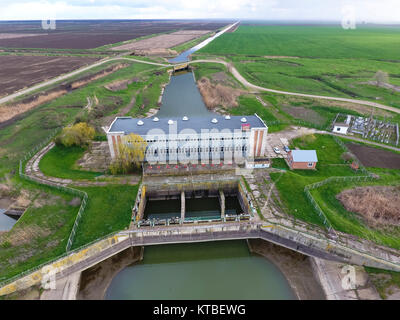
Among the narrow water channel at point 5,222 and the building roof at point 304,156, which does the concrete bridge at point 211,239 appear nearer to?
→ the narrow water channel at point 5,222

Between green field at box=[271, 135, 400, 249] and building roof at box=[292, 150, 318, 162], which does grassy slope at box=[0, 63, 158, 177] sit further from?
building roof at box=[292, 150, 318, 162]

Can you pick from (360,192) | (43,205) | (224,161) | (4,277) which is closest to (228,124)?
(224,161)

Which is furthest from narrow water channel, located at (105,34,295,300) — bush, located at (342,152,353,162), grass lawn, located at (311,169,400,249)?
bush, located at (342,152,353,162)

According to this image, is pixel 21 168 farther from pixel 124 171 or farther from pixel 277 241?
pixel 277 241

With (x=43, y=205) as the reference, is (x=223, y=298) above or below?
below

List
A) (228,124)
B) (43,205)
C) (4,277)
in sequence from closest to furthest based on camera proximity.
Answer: (4,277), (43,205), (228,124)

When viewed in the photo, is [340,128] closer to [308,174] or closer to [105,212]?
[308,174]

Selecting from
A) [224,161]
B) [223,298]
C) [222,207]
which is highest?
[224,161]
